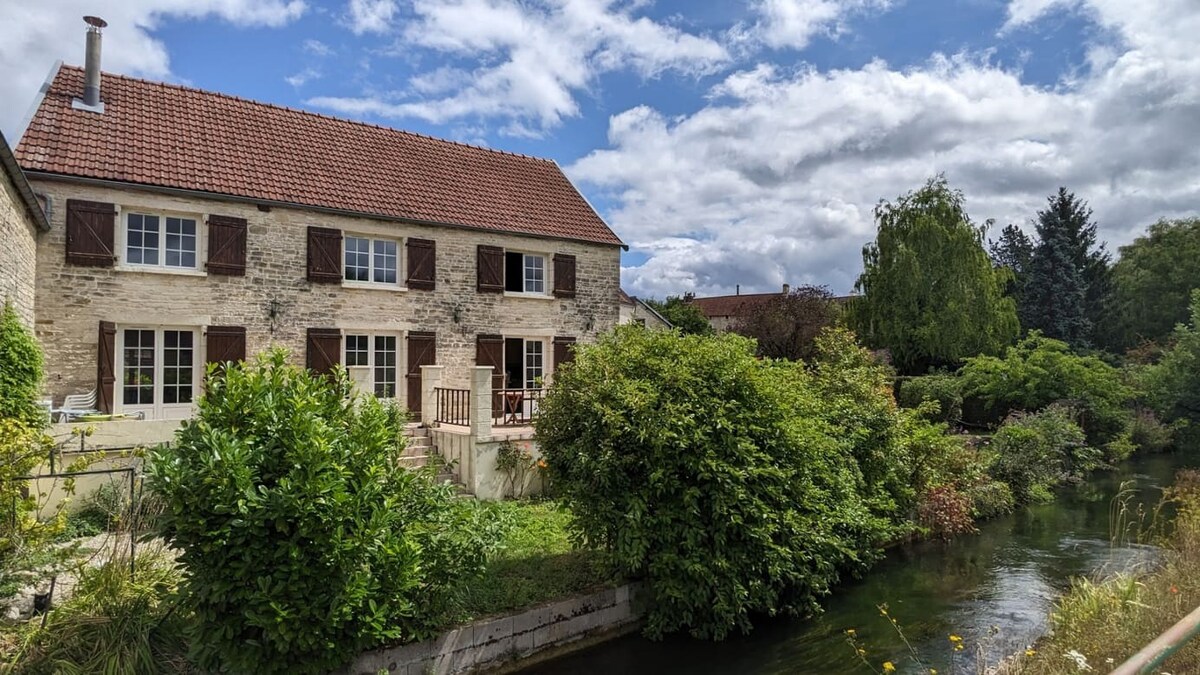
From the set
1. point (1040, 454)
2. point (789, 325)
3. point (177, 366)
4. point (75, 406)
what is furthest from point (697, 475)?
point (789, 325)

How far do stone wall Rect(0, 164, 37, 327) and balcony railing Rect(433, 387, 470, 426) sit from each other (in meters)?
6.55

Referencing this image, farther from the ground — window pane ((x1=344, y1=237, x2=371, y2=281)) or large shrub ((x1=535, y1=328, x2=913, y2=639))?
window pane ((x1=344, y1=237, x2=371, y2=281))

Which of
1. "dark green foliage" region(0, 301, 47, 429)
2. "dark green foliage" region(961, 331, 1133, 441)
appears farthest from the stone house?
"dark green foliage" region(961, 331, 1133, 441)

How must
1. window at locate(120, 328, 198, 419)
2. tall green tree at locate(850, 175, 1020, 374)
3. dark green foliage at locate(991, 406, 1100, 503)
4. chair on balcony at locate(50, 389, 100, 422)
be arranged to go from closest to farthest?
chair on balcony at locate(50, 389, 100, 422)
window at locate(120, 328, 198, 419)
dark green foliage at locate(991, 406, 1100, 503)
tall green tree at locate(850, 175, 1020, 374)

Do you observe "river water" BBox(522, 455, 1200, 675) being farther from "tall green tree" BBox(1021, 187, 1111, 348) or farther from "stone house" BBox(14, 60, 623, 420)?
"tall green tree" BBox(1021, 187, 1111, 348)

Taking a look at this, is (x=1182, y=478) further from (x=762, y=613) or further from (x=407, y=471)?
(x=407, y=471)

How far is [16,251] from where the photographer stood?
9.45 meters

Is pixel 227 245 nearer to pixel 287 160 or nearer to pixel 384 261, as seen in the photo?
pixel 287 160

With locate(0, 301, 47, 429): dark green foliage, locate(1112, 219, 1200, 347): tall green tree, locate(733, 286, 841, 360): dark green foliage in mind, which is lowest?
locate(0, 301, 47, 429): dark green foliage

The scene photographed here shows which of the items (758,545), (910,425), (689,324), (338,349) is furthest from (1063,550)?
(689,324)

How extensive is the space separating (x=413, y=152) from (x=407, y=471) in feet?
40.6

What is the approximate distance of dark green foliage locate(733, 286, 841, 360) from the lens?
23.0 metres

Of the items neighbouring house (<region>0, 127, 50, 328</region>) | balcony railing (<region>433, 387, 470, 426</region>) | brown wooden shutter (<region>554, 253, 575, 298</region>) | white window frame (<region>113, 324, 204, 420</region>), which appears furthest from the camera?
brown wooden shutter (<region>554, 253, 575, 298</region>)

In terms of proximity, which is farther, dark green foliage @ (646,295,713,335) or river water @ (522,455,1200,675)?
dark green foliage @ (646,295,713,335)
